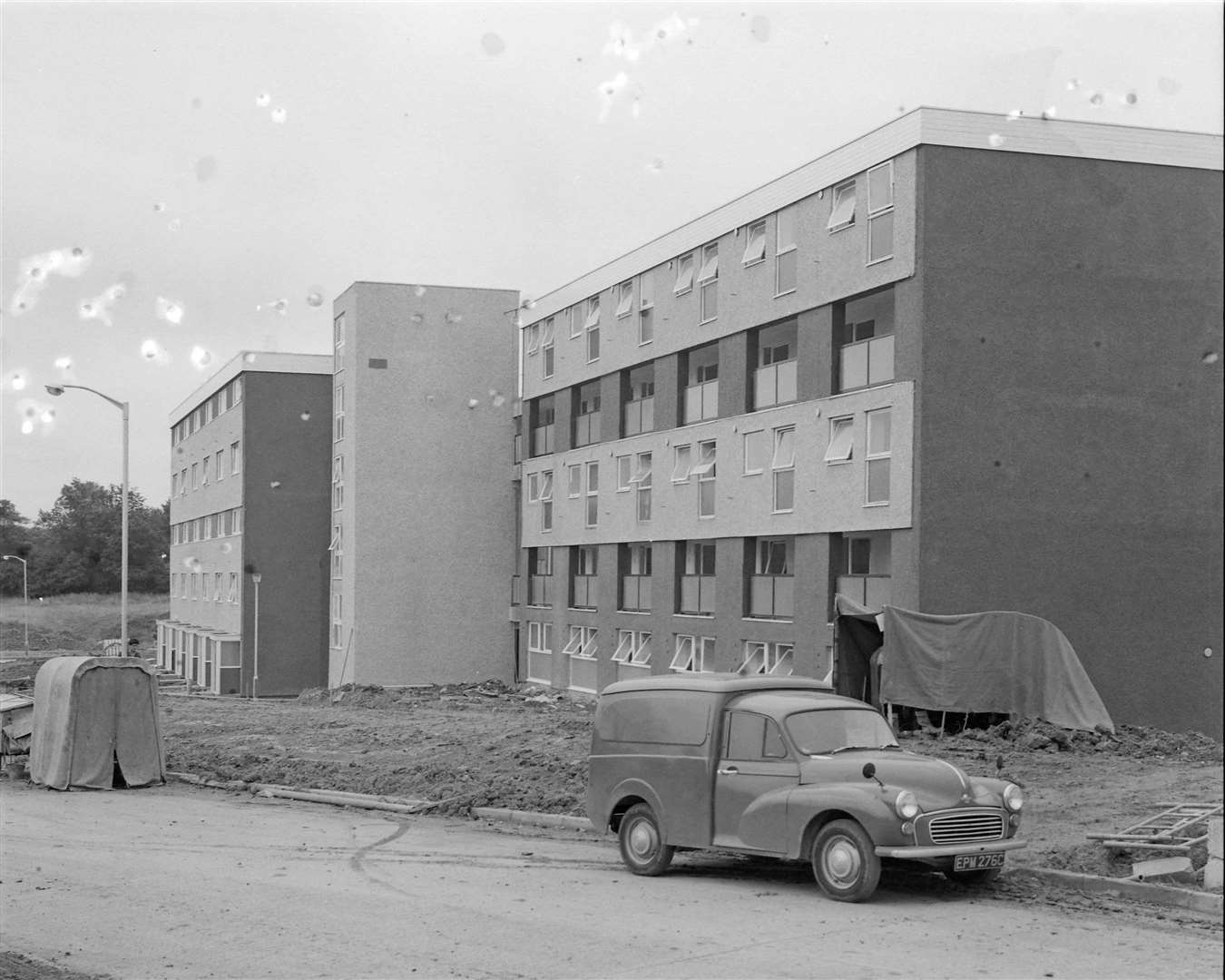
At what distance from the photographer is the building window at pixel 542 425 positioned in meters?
46.4

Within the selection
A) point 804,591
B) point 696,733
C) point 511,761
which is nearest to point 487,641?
point 804,591

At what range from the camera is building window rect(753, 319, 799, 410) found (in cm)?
3161

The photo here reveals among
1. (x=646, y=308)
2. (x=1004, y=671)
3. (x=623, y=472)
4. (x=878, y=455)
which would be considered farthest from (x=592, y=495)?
(x=1004, y=671)

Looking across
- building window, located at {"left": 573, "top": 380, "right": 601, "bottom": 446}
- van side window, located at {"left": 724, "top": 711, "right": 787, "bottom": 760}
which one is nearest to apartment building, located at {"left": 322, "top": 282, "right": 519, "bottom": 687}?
building window, located at {"left": 573, "top": 380, "right": 601, "bottom": 446}

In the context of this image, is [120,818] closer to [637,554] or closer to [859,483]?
[859,483]

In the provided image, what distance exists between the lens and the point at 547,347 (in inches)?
1793

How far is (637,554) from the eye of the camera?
39.8m

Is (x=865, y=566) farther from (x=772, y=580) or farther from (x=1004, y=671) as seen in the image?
(x=1004, y=671)

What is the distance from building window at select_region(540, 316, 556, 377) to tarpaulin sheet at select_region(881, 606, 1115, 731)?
24.2 metres

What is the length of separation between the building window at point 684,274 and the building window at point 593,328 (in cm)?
577

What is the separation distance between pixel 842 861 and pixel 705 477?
2292 cm

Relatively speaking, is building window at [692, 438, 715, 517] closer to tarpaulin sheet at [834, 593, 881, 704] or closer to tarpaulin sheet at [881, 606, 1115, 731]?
tarpaulin sheet at [834, 593, 881, 704]

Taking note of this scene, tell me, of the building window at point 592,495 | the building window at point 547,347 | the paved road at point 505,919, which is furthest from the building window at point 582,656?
the paved road at point 505,919

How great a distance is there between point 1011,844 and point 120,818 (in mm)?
13282
